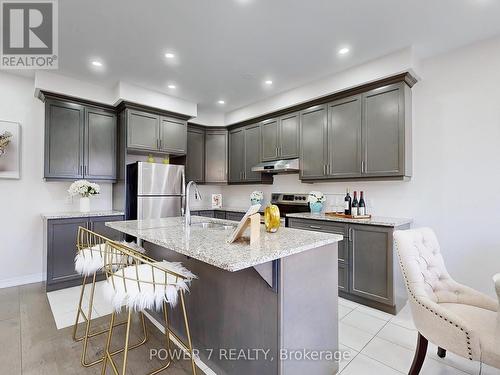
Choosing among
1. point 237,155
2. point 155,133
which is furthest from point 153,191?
point 237,155

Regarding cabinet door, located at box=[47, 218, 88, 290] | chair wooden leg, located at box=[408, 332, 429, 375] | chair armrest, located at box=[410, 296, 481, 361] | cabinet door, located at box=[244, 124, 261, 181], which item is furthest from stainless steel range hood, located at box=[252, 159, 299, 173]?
cabinet door, located at box=[47, 218, 88, 290]

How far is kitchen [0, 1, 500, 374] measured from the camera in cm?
174

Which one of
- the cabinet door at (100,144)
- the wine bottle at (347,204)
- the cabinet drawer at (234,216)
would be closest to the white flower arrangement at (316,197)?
the wine bottle at (347,204)

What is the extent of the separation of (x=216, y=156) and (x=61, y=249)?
2876 millimetres

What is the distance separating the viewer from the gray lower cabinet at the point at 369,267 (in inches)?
104

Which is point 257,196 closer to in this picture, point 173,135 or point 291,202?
point 291,202

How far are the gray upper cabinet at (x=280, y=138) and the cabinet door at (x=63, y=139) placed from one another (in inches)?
109

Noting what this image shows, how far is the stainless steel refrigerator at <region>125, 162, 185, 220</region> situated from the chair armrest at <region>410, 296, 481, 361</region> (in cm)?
336

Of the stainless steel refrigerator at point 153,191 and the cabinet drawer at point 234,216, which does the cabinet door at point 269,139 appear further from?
the stainless steel refrigerator at point 153,191

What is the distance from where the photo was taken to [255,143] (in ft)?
14.9

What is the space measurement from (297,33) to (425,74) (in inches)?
65.3

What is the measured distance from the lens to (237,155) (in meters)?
4.88

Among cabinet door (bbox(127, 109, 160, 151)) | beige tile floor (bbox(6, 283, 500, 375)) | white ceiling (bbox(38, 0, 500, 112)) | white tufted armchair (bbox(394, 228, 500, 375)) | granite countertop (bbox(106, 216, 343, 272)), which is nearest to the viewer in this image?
granite countertop (bbox(106, 216, 343, 272))

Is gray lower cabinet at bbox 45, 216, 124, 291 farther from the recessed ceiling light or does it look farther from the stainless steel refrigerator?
the recessed ceiling light
